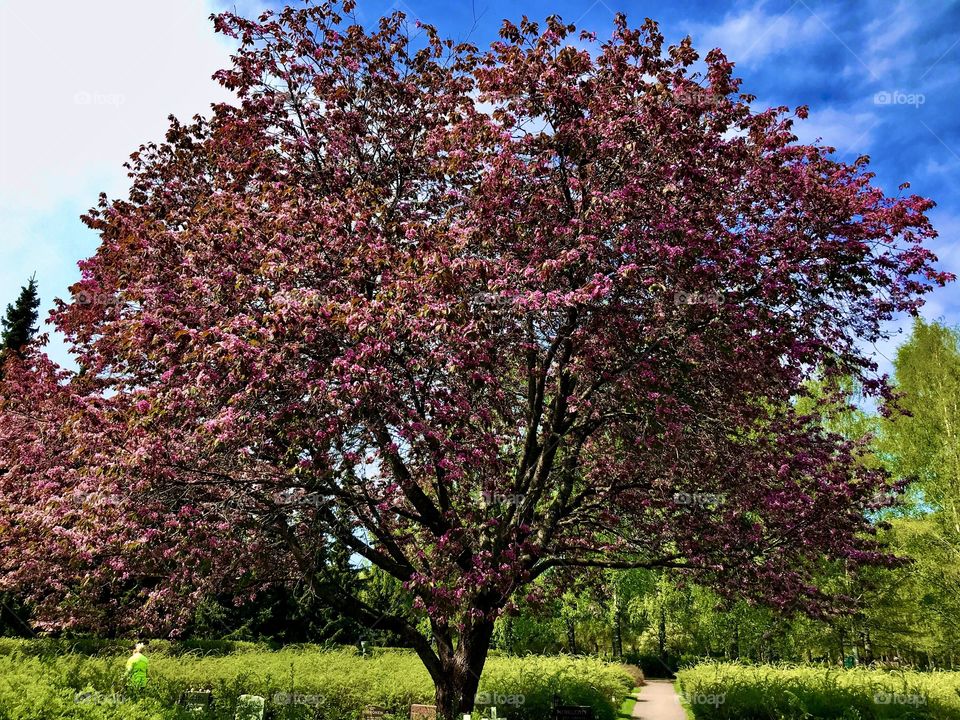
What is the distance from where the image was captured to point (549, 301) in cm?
729

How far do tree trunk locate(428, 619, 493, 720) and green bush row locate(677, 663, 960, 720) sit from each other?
4.89 m

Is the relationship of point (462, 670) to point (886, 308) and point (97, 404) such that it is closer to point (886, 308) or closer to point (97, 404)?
point (97, 404)

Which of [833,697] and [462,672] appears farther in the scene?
[833,697]

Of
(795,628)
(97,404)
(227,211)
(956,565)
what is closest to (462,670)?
(97,404)

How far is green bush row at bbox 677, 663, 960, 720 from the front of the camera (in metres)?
10.4

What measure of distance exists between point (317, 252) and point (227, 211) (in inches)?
50.8
